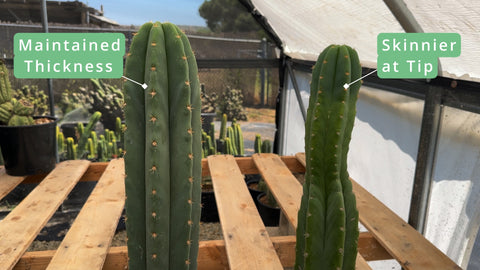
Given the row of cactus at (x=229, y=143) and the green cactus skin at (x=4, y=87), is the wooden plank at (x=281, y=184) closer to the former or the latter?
the row of cactus at (x=229, y=143)

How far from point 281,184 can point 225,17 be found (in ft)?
52.5

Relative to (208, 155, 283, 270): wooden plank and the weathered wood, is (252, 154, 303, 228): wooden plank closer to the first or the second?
the weathered wood

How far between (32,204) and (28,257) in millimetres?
420

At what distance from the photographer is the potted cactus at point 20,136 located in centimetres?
201

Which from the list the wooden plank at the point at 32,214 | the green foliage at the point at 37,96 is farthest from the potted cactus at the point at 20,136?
the green foliage at the point at 37,96

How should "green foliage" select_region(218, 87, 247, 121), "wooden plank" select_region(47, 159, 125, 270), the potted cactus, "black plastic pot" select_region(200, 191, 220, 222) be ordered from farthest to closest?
"green foliage" select_region(218, 87, 247, 121) < "black plastic pot" select_region(200, 191, 220, 222) < the potted cactus < "wooden plank" select_region(47, 159, 125, 270)

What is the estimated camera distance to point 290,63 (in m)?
3.72

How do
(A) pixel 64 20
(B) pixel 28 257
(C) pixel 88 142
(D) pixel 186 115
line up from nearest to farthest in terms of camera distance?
(D) pixel 186 115
(B) pixel 28 257
(C) pixel 88 142
(A) pixel 64 20

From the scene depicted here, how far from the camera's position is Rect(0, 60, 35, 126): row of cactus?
6.53 ft

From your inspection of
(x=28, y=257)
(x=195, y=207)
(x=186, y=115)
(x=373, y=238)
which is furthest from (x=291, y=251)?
(x=28, y=257)

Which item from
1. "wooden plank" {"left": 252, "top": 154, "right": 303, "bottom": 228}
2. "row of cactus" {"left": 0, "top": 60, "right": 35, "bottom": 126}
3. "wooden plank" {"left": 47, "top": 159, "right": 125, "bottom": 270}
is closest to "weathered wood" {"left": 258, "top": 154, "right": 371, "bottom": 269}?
"wooden plank" {"left": 252, "top": 154, "right": 303, "bottom": 228}

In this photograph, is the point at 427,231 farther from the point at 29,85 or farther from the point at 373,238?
the point at 29,85

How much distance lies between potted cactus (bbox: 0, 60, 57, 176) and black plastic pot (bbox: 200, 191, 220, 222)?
136 centimetres

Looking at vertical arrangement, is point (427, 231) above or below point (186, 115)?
below
